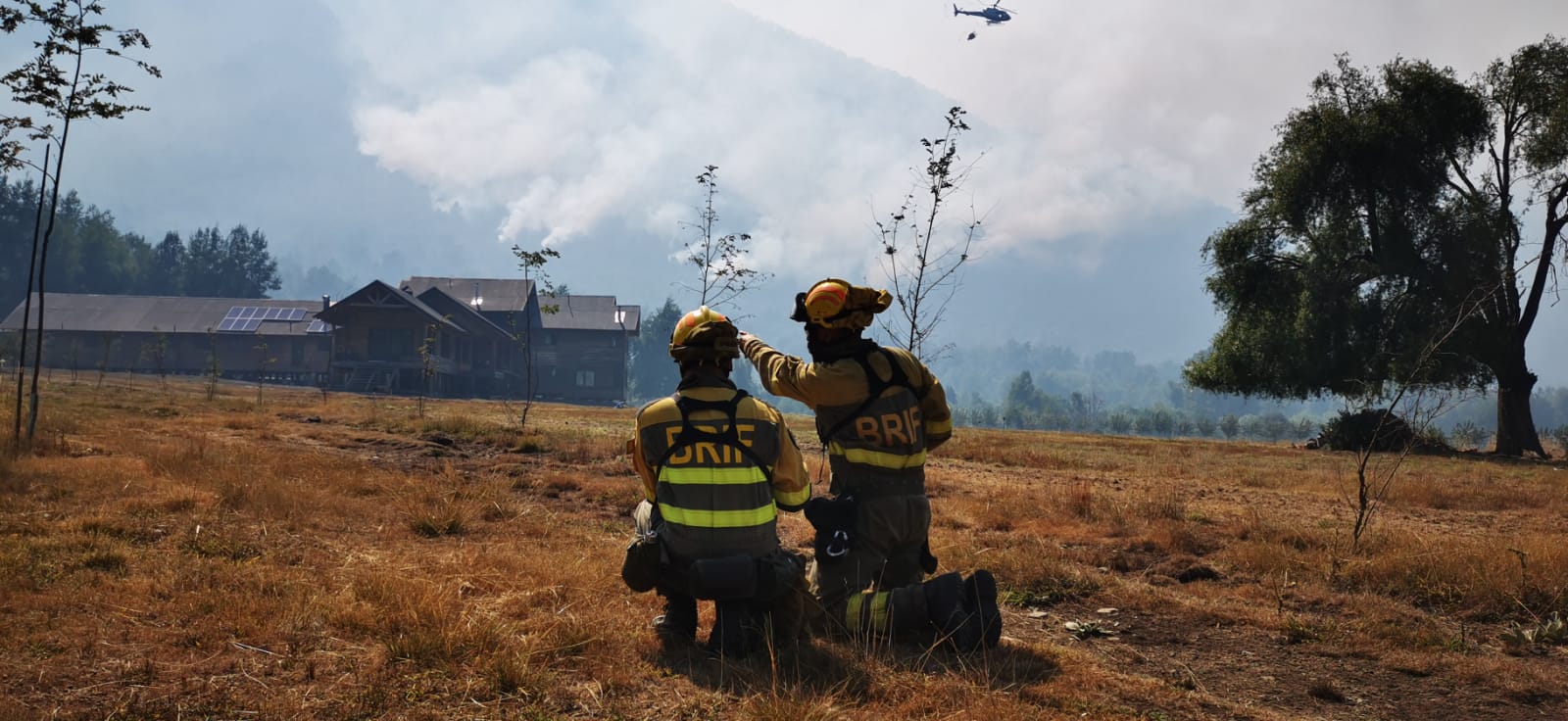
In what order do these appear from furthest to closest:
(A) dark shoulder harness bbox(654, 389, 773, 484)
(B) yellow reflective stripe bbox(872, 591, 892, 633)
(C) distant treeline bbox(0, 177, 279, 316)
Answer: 1. (C) distant treeline bbox(0, 177, 279, 316)
2. (B) yellow reflective stripe bbox(872, 591, 892, 633)
3. (A) dark shoulder harness bbox(654, 389, 773, 484)

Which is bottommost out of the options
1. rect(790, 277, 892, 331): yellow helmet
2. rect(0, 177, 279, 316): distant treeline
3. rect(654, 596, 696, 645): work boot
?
rect(654, 596, 696, 645): work boot

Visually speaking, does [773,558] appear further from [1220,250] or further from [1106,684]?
[1220,250]

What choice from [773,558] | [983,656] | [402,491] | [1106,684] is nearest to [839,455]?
[773,558]

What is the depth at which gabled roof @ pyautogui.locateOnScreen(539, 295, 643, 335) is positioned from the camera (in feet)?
229

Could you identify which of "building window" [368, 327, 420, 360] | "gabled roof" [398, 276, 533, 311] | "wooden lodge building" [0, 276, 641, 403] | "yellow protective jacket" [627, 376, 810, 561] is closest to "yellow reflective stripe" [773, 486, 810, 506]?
"yellow protective jacket" [627, 376, 810, 561]

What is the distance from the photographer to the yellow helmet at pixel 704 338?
4.85 meters

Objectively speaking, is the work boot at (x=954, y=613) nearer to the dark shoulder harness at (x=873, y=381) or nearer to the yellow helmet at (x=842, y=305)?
the dark shoulder harness at (x=873, y=381)

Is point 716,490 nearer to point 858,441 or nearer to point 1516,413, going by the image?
point 858,441

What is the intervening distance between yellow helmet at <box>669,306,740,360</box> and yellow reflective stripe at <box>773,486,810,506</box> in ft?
2.65

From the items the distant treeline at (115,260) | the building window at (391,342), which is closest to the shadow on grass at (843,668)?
the building window at (391,342)

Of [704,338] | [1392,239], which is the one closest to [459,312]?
[1392,239]

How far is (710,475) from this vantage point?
4.74m

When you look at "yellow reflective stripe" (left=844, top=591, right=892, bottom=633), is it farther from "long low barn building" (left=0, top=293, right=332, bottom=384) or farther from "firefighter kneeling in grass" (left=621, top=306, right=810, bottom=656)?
"long low barn building" (left=0, top=293, right=332, bottom=384)

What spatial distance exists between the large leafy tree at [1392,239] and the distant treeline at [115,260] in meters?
102
